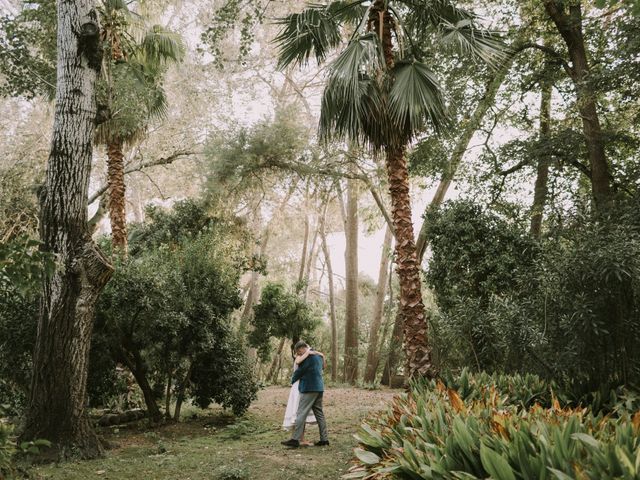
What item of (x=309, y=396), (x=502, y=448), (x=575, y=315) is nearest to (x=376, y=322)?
(x=309, y=396)

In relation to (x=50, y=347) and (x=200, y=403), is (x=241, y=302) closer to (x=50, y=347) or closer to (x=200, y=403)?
(x=200, y=403)

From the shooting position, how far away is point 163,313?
9141 mm

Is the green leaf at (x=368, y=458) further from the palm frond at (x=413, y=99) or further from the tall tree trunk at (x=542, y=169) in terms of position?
the tall tree trunk at (x=542, y=169)

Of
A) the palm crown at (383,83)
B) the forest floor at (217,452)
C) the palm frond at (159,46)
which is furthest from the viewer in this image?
the palm frond at (159,46)

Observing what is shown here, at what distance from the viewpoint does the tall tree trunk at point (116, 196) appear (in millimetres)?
12383

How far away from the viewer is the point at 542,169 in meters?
12.1

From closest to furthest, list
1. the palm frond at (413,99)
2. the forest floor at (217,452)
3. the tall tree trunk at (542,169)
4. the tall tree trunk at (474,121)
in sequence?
the forest floor at (217,452)
the palm frond at (413,99)
the tall tree trunk at (542,169)
the tall tree trunk at (474,121)

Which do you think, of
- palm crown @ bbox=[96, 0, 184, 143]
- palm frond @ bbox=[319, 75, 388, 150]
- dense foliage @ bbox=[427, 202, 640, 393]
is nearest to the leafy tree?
palm crown @ bbox=[96, 0, 184, 143]

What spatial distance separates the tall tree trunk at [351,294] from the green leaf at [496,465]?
1561cm

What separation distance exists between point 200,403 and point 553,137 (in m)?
9.66

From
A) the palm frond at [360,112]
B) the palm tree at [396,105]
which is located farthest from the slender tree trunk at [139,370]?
the palm frond at [360,112]

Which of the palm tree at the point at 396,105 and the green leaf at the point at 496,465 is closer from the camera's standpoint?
the green leaf at the point at 496,465

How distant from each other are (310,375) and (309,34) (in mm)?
6296

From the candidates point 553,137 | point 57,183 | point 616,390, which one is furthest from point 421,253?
point 57,183
